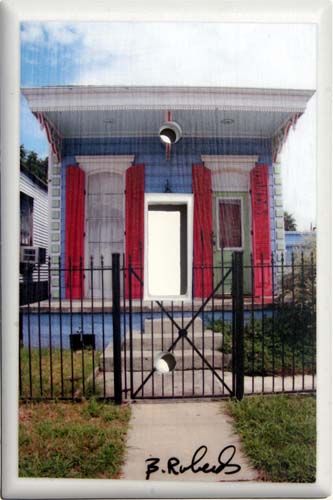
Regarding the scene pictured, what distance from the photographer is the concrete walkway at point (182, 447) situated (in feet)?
4.89

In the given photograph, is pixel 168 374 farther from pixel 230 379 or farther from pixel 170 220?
pixel 170 220

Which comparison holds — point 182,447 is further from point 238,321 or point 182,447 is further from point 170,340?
point 238,321

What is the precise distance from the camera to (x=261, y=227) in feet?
5.12

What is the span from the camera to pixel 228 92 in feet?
4.98

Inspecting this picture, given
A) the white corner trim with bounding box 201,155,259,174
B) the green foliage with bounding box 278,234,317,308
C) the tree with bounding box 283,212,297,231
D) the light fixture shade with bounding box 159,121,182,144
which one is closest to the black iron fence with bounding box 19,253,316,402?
the green foliage with bounding box 278,234,317,308

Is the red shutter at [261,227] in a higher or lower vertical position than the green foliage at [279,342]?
higher

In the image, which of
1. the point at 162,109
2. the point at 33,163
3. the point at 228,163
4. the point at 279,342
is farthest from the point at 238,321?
the point at 33,163

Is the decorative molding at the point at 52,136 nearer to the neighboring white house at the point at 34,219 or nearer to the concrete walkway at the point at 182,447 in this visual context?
the neighboring white house at the point at 34,219

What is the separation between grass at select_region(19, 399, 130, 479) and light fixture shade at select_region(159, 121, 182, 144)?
1.02 m

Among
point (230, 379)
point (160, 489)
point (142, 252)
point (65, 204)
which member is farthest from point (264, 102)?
point (160, 489)

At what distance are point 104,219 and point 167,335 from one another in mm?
499

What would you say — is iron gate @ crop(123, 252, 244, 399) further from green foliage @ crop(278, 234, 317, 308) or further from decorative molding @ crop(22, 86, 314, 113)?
decorative molding @ crop(22, 86, 314, 113)
